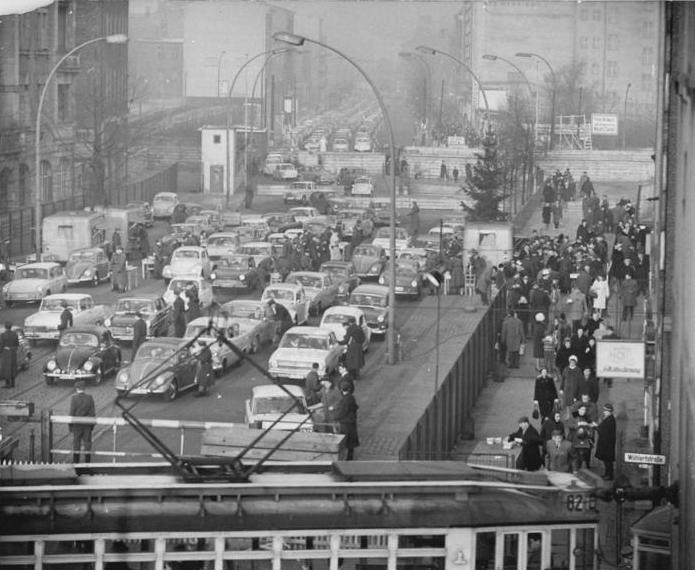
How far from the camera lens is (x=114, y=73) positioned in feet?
81.0

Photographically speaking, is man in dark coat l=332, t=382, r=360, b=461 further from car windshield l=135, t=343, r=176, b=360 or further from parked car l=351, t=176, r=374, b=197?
parked car l=351, t=176, r=374, b=197

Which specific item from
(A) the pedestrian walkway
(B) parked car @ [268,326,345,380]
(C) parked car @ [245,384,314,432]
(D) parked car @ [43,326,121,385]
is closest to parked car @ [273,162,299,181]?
(B) parked car @ [268,326,345,380]

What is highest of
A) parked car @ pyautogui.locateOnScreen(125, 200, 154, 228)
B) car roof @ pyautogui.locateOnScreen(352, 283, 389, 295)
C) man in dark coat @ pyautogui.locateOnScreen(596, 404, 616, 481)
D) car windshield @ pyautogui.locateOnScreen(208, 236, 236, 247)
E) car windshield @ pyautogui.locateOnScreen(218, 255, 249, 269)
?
parked car @ pyautogui.locateOnScreen(125, 200, 154, 228)

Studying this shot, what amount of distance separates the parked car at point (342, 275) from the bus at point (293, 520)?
1003cm

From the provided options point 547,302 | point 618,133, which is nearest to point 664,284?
Result: point 547,302

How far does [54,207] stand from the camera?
76.3ft

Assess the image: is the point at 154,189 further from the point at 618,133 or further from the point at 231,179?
the point at 618,133

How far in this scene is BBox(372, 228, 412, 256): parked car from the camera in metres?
23.0

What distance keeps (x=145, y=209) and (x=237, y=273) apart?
72.3 inches

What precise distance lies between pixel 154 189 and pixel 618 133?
6.98 metres

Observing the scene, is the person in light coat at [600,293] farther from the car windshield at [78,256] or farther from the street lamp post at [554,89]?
the car windshield at [78,256]

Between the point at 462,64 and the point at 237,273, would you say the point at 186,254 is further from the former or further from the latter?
the point at 462,64

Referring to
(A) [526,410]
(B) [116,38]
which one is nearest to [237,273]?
(B) [116,38]

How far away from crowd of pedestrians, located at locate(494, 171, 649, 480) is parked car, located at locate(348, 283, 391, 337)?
1.65 meters
